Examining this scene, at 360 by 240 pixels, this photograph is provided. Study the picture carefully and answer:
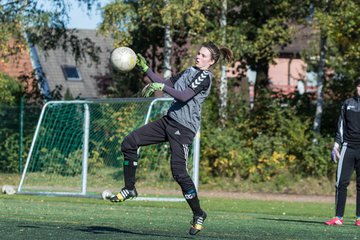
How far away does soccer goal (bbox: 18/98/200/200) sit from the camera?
20.2 meters

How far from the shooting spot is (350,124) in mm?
12914

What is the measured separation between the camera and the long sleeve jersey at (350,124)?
507 inches

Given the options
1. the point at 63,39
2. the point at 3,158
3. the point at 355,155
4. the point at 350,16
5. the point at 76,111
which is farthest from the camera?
the point at 63,39

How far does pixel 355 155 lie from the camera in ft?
42.4

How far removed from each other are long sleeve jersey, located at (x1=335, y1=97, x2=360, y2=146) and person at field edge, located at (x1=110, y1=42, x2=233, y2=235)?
340 cm

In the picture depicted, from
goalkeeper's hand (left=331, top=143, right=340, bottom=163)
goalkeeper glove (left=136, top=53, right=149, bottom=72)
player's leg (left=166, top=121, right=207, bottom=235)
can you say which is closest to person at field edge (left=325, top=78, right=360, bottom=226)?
goalkeeper's hand (left=331, top=143, right=340, bottom=163)

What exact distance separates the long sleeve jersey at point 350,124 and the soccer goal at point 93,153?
21.5 feet

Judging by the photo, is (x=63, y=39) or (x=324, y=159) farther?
(x=63, y=39)

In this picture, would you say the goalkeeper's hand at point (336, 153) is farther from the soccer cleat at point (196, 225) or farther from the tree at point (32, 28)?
the tree at point (32, 28)

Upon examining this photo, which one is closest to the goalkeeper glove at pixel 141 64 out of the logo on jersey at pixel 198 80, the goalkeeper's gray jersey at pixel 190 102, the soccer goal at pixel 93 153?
the goalkeeper's gray jersey at pixel 190 102

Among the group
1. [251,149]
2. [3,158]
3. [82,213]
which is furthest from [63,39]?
[82,213]

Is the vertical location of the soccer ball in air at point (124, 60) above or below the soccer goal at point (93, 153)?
above

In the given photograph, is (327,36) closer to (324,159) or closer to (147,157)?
(324,159)

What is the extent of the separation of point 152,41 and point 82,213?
50.7ft
